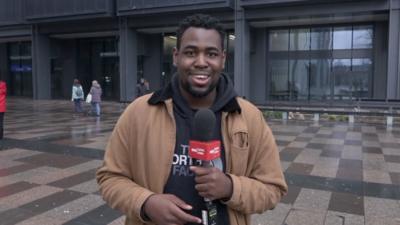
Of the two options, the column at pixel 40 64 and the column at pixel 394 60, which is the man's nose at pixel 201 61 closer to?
the column at pixel 394 60

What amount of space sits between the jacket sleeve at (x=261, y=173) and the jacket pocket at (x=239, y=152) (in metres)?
0.04

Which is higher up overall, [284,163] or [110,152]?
[110,152]

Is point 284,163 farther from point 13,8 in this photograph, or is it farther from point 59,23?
point 13,8

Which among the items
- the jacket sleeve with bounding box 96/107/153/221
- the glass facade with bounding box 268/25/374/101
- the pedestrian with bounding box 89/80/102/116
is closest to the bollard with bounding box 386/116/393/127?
the glass facade with bounding box 268/25/374/101

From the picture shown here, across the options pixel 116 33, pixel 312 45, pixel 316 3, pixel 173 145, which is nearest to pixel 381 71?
pixel 312 45

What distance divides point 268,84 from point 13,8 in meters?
20.6

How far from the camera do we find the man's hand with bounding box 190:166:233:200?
1.58 m

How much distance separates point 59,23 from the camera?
100 feet

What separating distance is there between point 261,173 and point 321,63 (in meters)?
26.5

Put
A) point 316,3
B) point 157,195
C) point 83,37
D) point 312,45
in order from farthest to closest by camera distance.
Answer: point 83,37
point 312,45
point 316,3
point 157,195

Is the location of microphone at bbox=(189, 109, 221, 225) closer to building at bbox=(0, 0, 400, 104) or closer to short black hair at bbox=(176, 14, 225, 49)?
short black hair at bbox=(176, 14, 225, 49)

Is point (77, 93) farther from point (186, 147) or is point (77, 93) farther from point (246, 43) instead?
point (186, 147)

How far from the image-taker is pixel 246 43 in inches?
986

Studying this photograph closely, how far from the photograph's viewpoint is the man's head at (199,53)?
1892 mm
